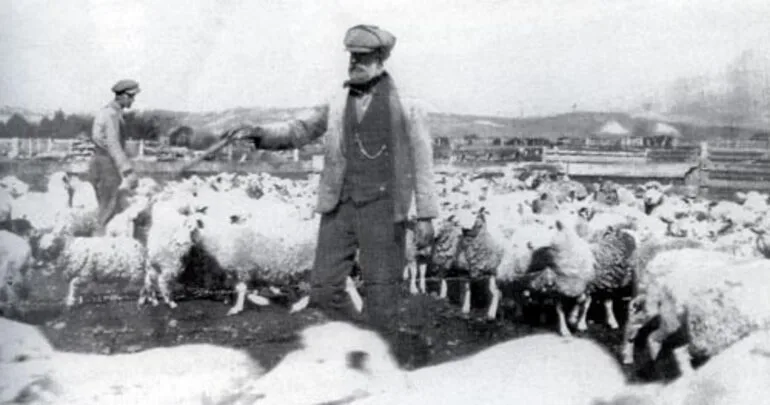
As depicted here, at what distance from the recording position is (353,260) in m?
3.59

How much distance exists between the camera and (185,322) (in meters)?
3.42

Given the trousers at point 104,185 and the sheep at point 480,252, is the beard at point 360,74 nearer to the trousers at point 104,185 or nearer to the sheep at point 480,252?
the sheep at point 480,252

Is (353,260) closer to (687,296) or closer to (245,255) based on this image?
(245,255)

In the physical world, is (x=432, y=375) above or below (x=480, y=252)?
below

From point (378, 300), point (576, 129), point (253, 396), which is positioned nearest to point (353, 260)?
point (378, 300)

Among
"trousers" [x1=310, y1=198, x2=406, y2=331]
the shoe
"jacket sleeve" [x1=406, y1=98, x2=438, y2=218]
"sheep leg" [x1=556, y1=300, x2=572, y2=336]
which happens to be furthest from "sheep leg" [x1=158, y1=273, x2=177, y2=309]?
"sheep leg" [x1=556, y1=300, x2=572, y2=336]

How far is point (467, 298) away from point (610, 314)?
0.63 m

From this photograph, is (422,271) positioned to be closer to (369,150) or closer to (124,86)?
(369,150)

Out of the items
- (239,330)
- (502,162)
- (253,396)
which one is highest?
(502,162)

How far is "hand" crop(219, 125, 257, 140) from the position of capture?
3.45 meters

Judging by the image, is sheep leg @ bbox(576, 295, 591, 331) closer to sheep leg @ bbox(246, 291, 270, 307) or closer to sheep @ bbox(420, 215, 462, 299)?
sheep @ bbox(420, 215, 462, 299)

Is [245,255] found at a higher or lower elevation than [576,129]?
lower

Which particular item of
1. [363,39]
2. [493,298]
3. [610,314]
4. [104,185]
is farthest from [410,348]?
[104,185]

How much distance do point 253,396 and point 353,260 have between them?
2.10 feet
